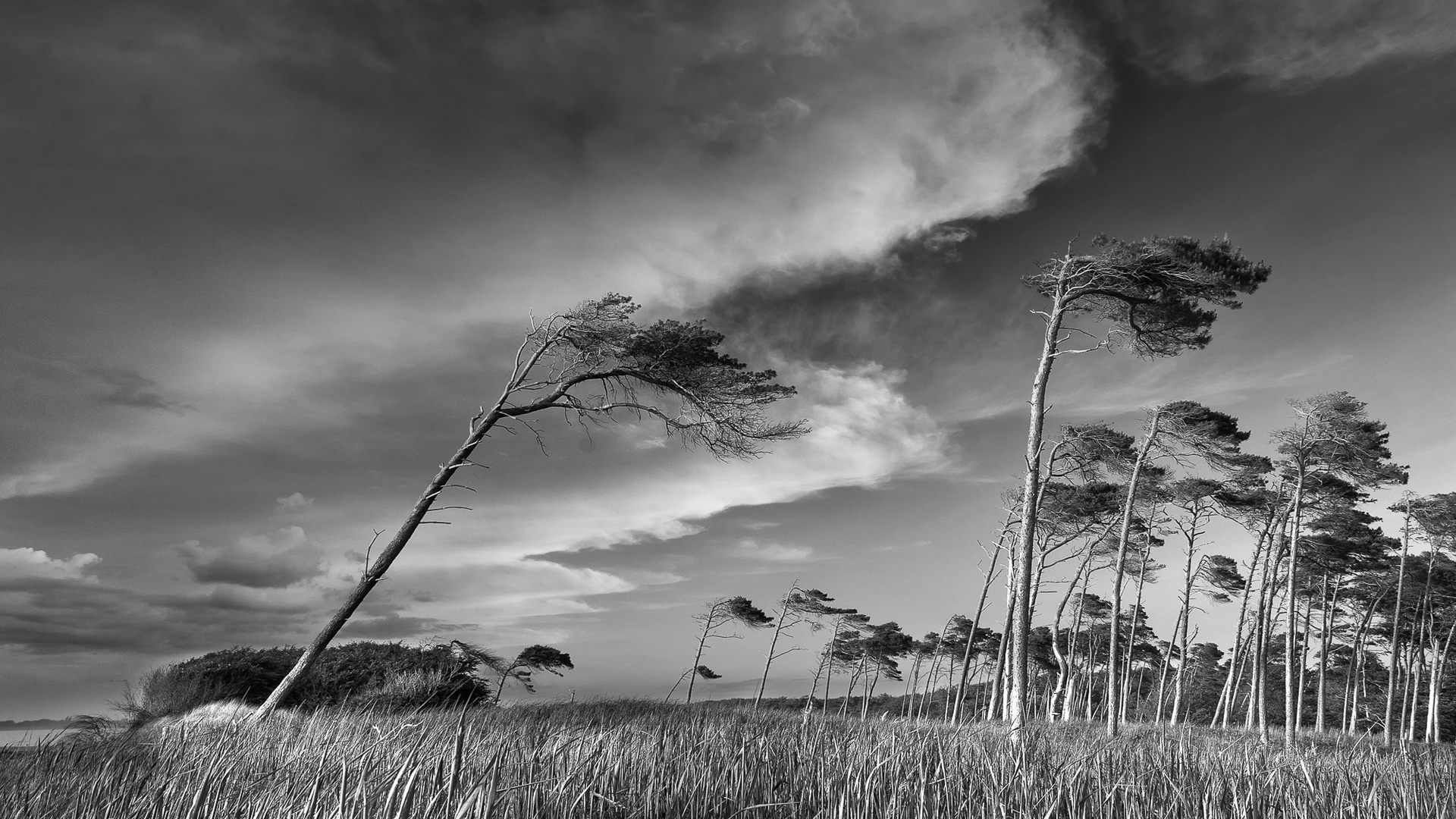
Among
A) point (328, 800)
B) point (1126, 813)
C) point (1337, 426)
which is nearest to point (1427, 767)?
point (1126, 813)

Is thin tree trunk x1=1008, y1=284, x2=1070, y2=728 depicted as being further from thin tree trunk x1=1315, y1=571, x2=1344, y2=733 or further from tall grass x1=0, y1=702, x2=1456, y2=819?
thin tree trunk x1=1315, y1=571, x2=1344, y2=733

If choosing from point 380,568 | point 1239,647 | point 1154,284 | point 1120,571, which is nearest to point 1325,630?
point 1239,647

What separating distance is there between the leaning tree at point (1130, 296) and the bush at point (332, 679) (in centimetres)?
1037

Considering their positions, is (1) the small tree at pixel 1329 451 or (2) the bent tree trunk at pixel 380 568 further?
(1) the small tree at pixel 1329 451

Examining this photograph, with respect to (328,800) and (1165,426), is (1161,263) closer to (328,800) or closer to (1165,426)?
(1165,426)

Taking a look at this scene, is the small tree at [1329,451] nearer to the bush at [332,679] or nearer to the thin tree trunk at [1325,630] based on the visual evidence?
the thin tree trunk at [1325,630]

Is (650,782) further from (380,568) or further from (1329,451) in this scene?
(1329,451)

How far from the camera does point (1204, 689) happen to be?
51.5 meters

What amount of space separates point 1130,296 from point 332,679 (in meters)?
18.1

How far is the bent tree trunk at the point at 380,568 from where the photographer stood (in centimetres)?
1161

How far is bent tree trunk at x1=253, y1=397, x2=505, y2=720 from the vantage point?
11.6m

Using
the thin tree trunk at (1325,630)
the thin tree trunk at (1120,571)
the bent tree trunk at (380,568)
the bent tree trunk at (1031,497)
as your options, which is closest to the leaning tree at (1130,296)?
the bent tree trunk at (1031,497)

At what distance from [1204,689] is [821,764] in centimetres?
6027

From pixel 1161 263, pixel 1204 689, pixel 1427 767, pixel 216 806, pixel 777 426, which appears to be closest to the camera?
pixel 216 806
